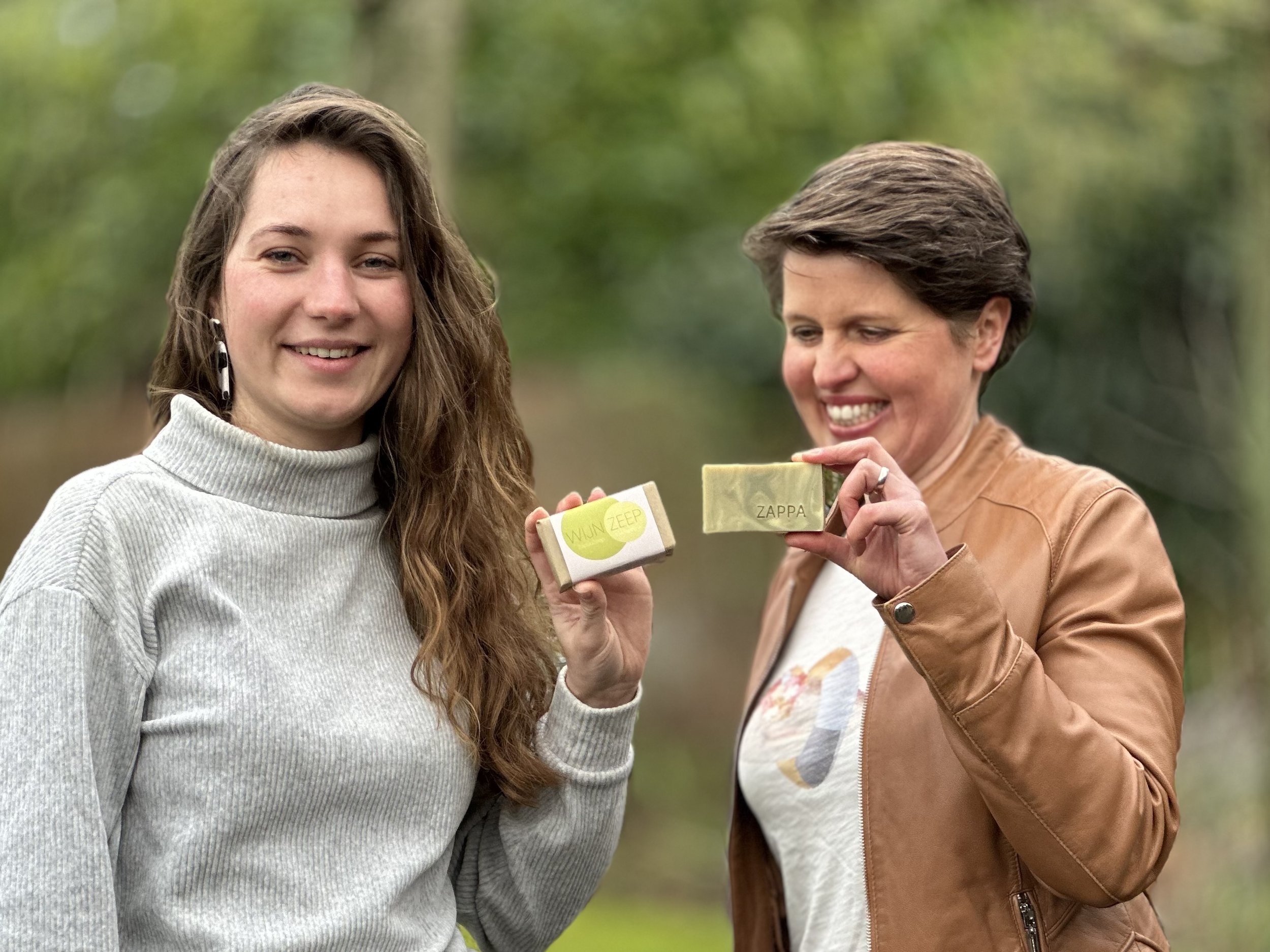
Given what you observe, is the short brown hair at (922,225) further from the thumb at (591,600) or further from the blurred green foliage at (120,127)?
the blurred green foliage at (120,127)

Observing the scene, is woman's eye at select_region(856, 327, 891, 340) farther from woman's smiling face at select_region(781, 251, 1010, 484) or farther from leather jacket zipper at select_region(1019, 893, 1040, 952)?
leather jacket zipper at select_region(1019, 893, 1040, 952)

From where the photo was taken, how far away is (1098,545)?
244 centimetres

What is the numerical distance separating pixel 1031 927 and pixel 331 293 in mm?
1545

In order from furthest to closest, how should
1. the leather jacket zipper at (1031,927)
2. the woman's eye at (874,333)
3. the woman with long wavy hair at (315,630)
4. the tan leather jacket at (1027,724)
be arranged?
the woman's eye at (874,333) < the leather jacket zipper at (1031,927) < the tan leather jacket at (1027,724) < the woman with long wavy hair at (315,630)

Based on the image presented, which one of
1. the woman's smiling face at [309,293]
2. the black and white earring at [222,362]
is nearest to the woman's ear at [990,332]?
the woman's smiling face at [309,293]

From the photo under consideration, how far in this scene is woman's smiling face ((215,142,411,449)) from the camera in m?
2.41

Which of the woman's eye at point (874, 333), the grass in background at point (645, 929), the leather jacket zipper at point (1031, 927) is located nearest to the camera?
the leather jacket zipper at point (1031, 927)

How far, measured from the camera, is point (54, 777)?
2.01 metres

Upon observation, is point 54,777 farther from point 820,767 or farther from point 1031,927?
point 1031,927

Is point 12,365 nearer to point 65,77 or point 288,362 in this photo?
point 65,77

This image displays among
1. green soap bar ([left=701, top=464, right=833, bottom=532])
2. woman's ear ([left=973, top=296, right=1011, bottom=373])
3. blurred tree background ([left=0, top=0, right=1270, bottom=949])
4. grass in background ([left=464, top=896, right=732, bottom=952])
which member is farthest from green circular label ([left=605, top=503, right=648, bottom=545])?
blurred tree background ([left=0, top=0, right=1270, bottom=949])

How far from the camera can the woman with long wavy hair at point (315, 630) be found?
2.10m

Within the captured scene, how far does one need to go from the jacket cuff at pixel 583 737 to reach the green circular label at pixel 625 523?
333 mm

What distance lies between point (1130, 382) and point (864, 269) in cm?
746
